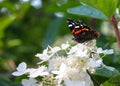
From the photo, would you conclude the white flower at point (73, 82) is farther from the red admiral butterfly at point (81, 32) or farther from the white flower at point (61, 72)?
the red admiral butterfly at point (81, 32)

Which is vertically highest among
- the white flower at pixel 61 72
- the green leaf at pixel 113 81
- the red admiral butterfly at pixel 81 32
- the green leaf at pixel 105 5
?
the green leaf at pixel 105 5

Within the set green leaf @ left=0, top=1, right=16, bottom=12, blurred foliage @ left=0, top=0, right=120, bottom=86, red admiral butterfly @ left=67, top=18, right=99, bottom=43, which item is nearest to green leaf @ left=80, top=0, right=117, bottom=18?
red admiral butterfly @ left=67, top=18, right=99, bottom=43

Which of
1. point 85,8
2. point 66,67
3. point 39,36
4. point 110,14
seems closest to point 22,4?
point 39,36

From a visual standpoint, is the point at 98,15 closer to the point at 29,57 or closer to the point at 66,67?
the point at 66,67

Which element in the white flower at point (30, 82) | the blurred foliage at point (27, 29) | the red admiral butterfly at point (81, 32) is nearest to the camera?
the white flower at point (30, 82)

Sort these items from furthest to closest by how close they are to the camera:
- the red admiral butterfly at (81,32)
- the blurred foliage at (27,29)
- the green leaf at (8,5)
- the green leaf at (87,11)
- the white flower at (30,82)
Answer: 1. the green leaf at (8,5)
2. the blurred foliage at (27,29)
3. the green leaf at (87,11)
4. the red admiral butterfly at (81,32)
5. the white flower at (30,82)

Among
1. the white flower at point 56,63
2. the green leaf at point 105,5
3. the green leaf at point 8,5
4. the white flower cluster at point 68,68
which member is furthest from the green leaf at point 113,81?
the green leaf at point 8,5
